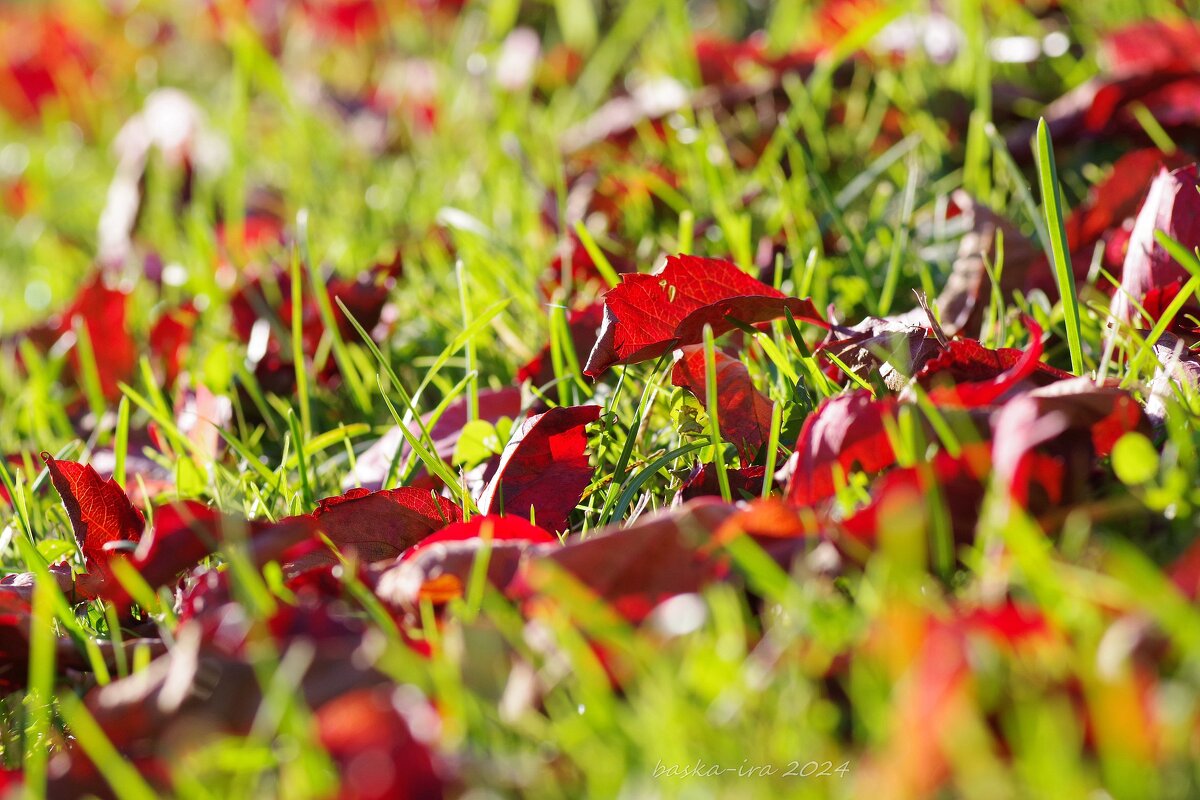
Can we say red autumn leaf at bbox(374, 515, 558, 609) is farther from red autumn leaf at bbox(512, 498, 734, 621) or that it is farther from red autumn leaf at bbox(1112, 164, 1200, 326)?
red autumn leaf at bbox(1112, 164, 1200, 326)

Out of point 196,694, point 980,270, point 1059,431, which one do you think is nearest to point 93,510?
point 196,694

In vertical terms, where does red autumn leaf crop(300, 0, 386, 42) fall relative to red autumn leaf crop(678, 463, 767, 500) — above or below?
above

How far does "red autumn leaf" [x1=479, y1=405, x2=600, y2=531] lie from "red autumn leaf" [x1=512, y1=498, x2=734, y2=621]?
0.62 ft

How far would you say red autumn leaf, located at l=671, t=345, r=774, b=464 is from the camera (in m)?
0.85

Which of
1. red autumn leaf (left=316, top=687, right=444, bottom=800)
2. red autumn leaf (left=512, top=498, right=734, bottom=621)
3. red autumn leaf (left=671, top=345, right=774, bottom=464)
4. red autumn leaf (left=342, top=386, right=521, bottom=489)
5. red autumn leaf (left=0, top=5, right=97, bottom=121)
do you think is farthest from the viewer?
red autumn leaf (left=0, top=5, right=97, bottom=121)

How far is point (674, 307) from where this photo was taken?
0.83m

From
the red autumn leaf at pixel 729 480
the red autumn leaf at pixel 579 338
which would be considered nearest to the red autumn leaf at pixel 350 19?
the red autumn leaf at pixel 579 338

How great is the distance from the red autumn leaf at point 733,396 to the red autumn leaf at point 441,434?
191 mm

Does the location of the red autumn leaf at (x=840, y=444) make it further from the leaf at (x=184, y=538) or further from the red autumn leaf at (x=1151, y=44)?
the red autumn leaf at (x=1151, y=44)

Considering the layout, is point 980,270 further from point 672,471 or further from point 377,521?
point 377,521

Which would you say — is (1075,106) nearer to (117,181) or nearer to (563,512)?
(563,512)

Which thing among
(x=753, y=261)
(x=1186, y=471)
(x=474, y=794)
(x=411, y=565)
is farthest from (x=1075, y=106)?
(x=474, y=794)

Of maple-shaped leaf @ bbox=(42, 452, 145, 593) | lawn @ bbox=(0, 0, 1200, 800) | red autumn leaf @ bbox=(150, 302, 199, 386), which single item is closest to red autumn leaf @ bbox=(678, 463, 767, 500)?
lawn @ bbox=(0, 0, 1200, 800)

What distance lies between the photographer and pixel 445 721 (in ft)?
1.79
